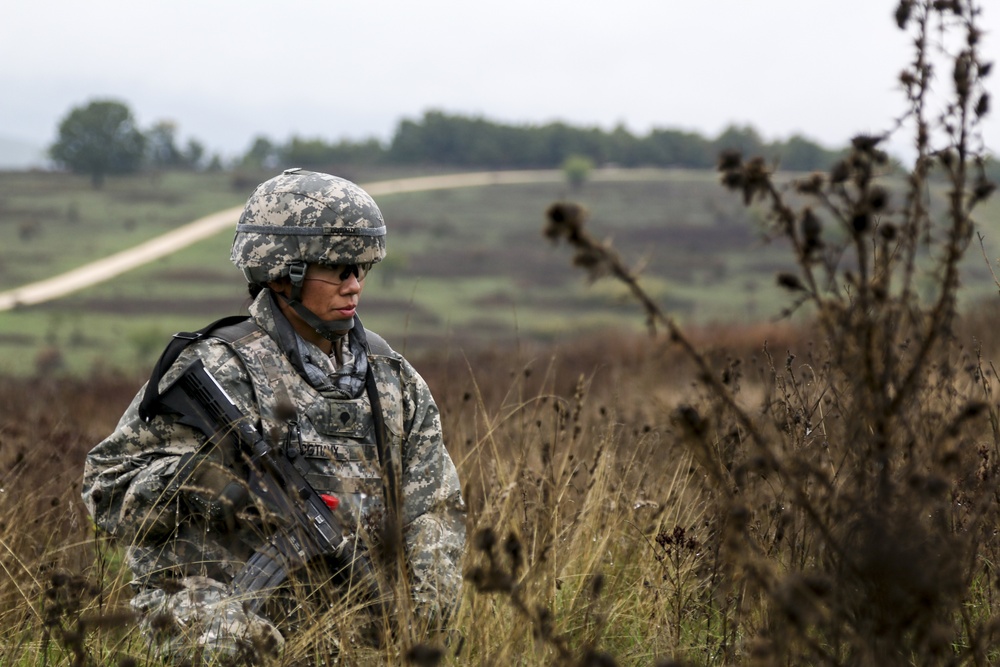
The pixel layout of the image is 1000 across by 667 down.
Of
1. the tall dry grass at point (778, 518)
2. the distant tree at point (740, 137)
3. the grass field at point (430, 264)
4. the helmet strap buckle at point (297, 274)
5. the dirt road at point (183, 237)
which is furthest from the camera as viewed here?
the distant tree at point (740, 137)

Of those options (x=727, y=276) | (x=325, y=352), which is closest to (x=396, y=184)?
(x=727, y=276)

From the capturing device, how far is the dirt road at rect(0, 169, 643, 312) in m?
39.0

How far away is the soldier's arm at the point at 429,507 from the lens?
370 cm

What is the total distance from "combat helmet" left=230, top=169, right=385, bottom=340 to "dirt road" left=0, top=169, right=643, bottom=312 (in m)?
30.1

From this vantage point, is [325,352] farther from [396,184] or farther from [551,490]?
[396,184]

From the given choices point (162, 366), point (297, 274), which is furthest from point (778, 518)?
point (162, 366)

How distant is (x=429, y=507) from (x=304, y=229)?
106cm

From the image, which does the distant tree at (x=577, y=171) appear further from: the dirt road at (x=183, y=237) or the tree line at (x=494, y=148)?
the tree line at (x=494, y=148)

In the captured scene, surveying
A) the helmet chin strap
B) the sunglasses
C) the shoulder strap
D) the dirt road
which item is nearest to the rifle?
the shoulder strap

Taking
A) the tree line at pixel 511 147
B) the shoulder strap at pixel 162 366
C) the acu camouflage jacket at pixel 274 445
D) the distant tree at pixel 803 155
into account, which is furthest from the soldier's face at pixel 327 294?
the tree line at pixel 511 147

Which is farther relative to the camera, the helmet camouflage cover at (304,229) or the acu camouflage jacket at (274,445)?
the helmet camouflage cover at (304,229)

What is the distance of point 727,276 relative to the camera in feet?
167

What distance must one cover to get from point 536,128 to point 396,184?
53.3 feet

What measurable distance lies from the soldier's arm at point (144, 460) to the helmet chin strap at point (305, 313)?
0.28 m
